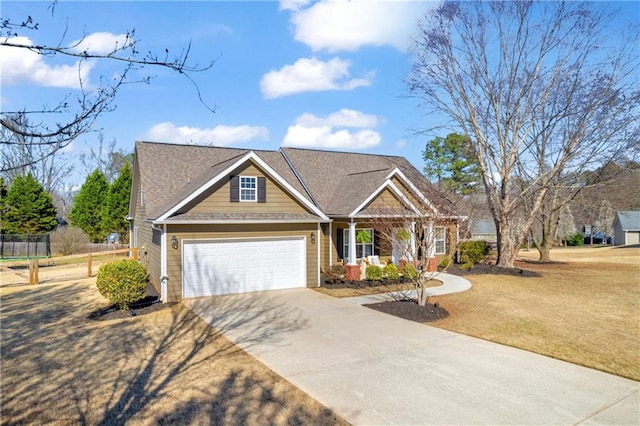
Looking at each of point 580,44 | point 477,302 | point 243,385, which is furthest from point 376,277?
point 580,44

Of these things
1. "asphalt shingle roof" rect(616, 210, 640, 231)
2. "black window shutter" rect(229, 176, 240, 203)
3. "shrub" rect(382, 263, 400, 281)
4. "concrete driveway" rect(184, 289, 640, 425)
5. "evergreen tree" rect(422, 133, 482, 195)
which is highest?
"evergreen tree" rect(422, 133, 482, 195)

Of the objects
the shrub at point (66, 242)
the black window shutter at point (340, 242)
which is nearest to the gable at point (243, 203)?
the black window shutter at point (340, 242)

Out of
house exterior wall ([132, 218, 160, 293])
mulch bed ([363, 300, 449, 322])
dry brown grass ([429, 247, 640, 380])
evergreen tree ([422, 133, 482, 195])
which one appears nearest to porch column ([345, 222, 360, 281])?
dry brown grass ([429, 247, 640, 380])

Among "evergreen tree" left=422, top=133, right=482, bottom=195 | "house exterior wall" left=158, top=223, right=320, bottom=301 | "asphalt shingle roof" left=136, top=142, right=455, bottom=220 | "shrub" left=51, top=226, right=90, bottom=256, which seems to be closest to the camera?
"house exterior wall" left=158, top=223, right=320, bottom=301

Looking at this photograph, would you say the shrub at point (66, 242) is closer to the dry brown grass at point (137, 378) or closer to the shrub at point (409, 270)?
the dry brown grass at point (137, 378)

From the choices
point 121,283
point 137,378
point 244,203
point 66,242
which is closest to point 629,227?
point 244,203

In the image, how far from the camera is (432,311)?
440 inches

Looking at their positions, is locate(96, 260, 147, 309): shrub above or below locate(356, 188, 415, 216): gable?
below

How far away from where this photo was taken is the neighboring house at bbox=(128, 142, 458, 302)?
43.9 ft

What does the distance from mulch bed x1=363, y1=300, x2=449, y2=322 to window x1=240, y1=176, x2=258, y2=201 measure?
19.5ft

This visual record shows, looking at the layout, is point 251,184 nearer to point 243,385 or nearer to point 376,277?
point 376,277

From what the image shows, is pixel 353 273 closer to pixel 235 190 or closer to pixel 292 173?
pixel 235 190

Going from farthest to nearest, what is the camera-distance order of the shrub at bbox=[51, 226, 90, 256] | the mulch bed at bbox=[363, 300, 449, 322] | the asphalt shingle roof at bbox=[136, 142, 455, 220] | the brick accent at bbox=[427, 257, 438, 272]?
the shrub at bbox=[51, 226, 90, 256] → the brick accent at bbox=[427, 257, 438, 272] → the asphalt shingle roof at bbox=[136, 142, 455, 220] → the mulch bed at bbox=[363, 300, 449, 322]

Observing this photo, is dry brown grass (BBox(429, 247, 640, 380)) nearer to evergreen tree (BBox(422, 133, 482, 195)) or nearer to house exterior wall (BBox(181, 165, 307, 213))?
house exterior wall (BBox(181, 165, 307, 213))
